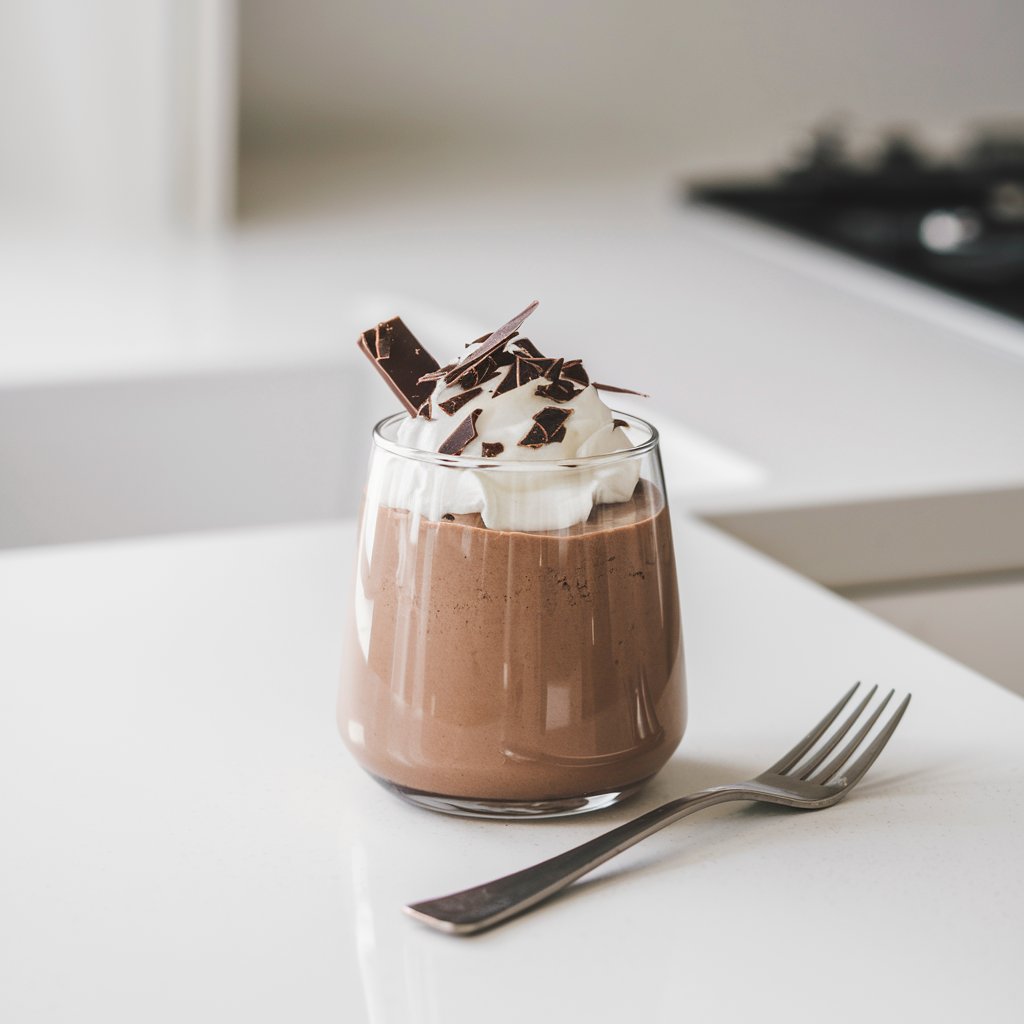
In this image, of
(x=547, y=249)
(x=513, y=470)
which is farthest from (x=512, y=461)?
(x=547, y=249)

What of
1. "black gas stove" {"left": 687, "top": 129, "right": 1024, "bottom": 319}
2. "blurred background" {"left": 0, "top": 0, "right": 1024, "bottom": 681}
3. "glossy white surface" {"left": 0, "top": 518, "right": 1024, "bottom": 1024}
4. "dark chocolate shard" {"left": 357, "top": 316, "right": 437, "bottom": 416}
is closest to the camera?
"glossy white surface" {"left": 0, "top": 518, "right": 1024, "bottom": 1024}

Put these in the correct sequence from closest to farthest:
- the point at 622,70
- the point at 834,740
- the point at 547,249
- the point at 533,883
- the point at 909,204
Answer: the point at 533,883
the point at 834,740
the point at 547,249
the point at 909,204
the point at 622,70

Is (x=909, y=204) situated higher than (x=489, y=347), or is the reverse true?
(x=489, y=347)

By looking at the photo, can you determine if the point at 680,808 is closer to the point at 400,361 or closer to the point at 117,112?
the point at 400,361

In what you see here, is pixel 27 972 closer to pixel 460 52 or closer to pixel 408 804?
pixel 408 804

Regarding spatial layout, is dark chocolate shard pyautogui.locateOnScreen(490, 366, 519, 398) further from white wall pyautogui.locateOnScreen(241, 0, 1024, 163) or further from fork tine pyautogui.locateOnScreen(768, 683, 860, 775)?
white wall pyautogui.locateOnScreen(241, 0, 1024, 163)

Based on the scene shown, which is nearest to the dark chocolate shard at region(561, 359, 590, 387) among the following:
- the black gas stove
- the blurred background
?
the blurred background
